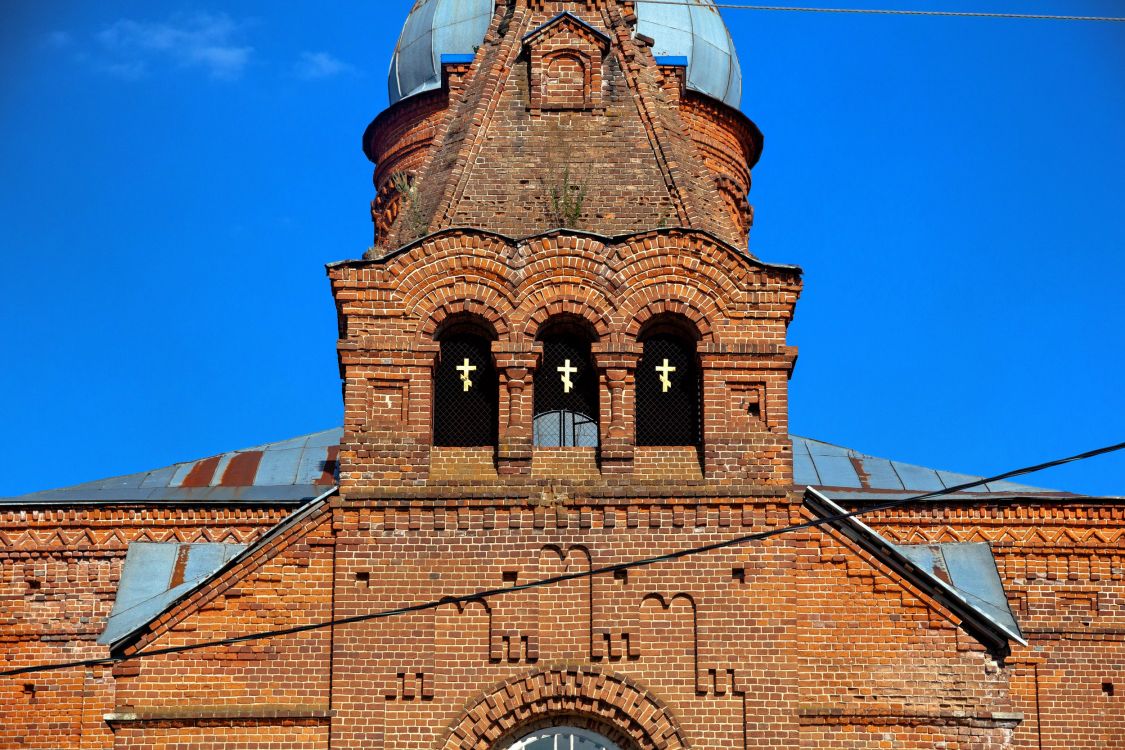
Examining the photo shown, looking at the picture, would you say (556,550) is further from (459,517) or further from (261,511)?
(261,511)

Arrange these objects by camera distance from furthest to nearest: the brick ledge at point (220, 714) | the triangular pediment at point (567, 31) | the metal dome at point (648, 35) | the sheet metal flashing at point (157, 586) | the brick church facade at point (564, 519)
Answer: the metal dome at point (648, 35) < the triangular pediment at point (567, 31) < the sheet metal flashing at point (157, 586) < the brick church facade at point (564, 519) < the brick ledge at point (220, 714)

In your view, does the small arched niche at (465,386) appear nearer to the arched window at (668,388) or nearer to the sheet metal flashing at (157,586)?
the sheet metal flashing at (157,586)

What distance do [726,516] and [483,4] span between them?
573 inches

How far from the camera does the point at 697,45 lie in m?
28.7

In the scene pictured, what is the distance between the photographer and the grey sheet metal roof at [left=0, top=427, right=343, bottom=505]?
74.7 feet

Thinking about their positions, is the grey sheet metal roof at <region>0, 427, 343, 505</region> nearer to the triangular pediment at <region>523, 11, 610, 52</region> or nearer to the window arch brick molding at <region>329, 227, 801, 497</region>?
the window arch brick molding at <region>329, 227, 801, 497</region>

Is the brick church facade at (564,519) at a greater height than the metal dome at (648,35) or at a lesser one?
lesser

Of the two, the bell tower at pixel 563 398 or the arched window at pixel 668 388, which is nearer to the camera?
the bell tower at pixel 563 398

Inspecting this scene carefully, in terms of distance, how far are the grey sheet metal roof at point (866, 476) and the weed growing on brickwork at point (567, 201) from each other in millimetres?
7133

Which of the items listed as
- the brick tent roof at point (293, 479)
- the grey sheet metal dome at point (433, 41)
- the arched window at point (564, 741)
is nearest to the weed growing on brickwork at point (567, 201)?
the arched window at point (564, 741)

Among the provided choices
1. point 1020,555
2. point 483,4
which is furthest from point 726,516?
point 483,4

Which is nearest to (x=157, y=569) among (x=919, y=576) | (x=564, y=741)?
(x=564, y=741)

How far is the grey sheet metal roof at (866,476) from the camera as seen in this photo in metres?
23.6

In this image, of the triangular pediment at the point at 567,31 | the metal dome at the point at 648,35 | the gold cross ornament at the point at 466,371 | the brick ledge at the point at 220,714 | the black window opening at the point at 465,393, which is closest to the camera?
the brick ledge at the point at 220,714
